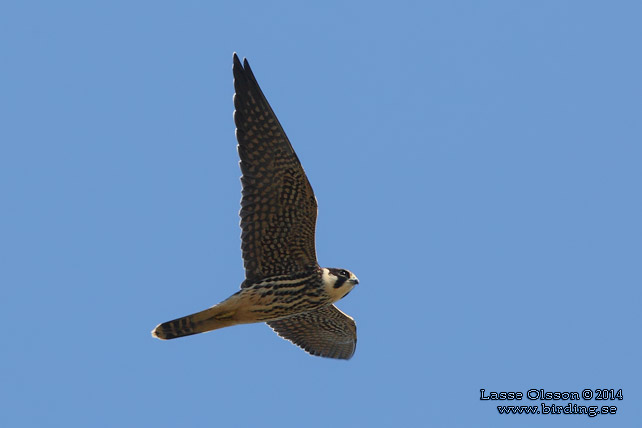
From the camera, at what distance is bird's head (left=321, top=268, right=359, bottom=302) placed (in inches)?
462

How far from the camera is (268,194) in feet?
37.6

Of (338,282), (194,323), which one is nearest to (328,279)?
(338,282)

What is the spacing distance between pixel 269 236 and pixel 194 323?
1481 mm

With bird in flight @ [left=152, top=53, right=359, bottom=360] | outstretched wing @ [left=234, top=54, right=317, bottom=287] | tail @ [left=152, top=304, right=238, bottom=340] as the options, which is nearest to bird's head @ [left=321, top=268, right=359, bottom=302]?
bird in flight @ [left=152, top=53, right=359, bottom=360]

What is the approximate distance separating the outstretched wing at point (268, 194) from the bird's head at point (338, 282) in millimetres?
265

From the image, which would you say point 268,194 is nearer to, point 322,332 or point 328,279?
point 328,279

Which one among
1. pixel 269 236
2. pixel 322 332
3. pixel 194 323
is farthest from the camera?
pixel 322 332

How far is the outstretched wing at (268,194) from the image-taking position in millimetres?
11195

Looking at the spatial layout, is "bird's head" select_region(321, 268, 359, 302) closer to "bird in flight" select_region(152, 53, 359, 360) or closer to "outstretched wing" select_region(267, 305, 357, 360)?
"bird in flight" select_region(152, 53, 359, 360)

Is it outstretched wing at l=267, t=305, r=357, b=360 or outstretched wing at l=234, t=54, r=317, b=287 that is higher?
outstretched wing at l=234, t=54, r=317, b=287

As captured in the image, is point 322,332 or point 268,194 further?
point 322,332

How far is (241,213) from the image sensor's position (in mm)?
11492

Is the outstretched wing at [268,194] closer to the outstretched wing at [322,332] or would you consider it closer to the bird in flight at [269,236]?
the bird in flight at [269,236]

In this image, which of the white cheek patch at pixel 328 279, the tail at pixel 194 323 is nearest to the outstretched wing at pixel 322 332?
the white cheek patch at pixel 328 279
